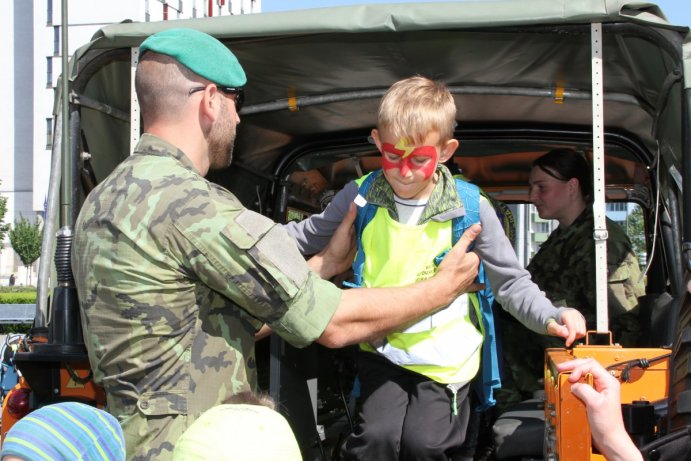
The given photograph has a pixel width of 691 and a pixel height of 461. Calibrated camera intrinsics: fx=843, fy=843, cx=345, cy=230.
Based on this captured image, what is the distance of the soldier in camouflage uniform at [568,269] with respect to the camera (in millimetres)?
4289

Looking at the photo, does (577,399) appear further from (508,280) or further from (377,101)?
(377,101)

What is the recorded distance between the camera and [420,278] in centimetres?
309

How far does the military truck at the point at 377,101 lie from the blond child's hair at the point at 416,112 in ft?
0.76

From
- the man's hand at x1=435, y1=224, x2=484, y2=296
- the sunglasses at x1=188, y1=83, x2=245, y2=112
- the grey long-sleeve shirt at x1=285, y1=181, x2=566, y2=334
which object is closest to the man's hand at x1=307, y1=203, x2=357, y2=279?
the grey long-sleeve shirt at x1=285, y1=181, x2=566, y2=334

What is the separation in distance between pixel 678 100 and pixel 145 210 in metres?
1.92

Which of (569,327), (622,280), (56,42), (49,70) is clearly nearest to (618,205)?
(622,280)

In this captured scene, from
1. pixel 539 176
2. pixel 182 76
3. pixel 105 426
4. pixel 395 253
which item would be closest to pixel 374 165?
pixel 539 176

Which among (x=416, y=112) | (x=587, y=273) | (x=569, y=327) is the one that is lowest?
(x=569, y=327)

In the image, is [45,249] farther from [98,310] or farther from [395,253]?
[395,253]

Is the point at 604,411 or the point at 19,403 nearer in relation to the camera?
the point at 604,411

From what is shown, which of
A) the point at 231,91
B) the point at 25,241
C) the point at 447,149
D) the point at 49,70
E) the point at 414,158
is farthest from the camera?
the point at 49,70

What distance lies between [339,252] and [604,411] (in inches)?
52.2

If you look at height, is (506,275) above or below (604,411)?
above

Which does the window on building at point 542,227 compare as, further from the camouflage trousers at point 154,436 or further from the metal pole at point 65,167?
Answer: the camouflage trousers at point 154,436
